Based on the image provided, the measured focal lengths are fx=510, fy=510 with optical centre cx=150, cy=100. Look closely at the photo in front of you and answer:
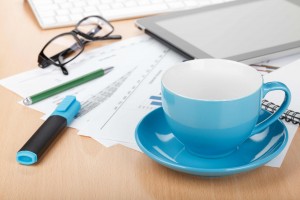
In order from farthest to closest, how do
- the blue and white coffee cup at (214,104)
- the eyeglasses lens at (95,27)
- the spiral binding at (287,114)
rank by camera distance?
1. the eyeglasses lens at (95,27)
2. the spiral binding at (287,114)
3. the blue and white coffee cup at (214,104)

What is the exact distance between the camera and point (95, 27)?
3.27ft

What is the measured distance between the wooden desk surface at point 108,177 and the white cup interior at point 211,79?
0.10 meters

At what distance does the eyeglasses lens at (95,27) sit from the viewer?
0.98m

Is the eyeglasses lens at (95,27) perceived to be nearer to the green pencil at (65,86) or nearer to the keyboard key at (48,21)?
the keyboard key at (48,21)

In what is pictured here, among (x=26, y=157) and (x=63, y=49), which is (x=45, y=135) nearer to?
(x=26, y=157)

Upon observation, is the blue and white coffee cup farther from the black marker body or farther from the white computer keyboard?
the white computer keyboard

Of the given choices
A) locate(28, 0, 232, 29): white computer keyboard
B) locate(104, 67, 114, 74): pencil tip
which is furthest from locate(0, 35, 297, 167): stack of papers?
locate(28, 0, 232, 29): white computer keyboard

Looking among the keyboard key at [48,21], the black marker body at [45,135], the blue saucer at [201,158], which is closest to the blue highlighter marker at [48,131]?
the black marker body at [45,135]

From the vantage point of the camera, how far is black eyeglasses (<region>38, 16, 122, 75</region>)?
862 millimetres

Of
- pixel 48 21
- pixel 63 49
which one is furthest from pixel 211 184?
pixel 48 21

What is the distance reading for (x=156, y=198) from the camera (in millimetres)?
552

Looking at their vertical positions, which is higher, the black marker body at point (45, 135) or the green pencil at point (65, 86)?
the black marker body at point (45, 135)

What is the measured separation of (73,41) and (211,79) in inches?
16.2

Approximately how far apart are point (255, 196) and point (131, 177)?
0.14m
